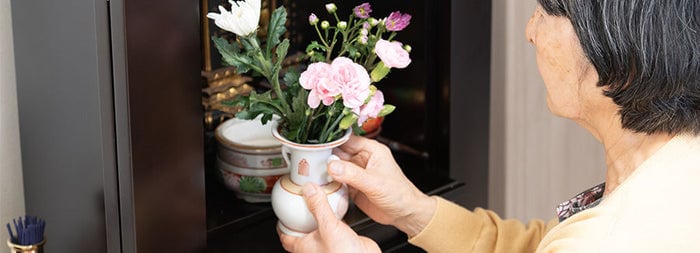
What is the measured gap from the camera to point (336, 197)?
1417 millimetres

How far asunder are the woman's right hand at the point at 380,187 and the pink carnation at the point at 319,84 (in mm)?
109

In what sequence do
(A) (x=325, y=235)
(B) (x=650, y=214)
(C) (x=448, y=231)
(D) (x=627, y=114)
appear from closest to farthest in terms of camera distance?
(B) (x=650, y=214)
(D) (x=627, y=114)
(A) (x=325, y=235)
(C) (x=448, y=231)

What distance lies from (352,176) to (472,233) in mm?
274

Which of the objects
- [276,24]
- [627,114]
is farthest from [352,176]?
[627,114]

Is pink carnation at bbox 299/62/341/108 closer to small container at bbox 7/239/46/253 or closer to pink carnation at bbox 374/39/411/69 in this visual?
pink carnation at bbox 374/39/411/69

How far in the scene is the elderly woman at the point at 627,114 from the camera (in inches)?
45.1

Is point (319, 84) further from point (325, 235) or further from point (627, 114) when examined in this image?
point (627, 114)

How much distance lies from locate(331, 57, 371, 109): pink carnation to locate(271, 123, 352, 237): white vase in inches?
4.2

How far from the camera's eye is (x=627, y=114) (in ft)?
4.09

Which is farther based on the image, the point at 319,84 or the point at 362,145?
the point at 362,145

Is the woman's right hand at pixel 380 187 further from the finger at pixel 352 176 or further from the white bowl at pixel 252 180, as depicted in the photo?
the white bowl at pixel 252 180

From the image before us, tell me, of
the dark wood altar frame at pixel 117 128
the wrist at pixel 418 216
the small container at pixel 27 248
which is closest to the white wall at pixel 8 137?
the dark wood altar frame at pixel 117 128

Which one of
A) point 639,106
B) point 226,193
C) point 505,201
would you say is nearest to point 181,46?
point 226,193

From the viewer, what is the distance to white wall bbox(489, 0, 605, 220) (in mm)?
1983
